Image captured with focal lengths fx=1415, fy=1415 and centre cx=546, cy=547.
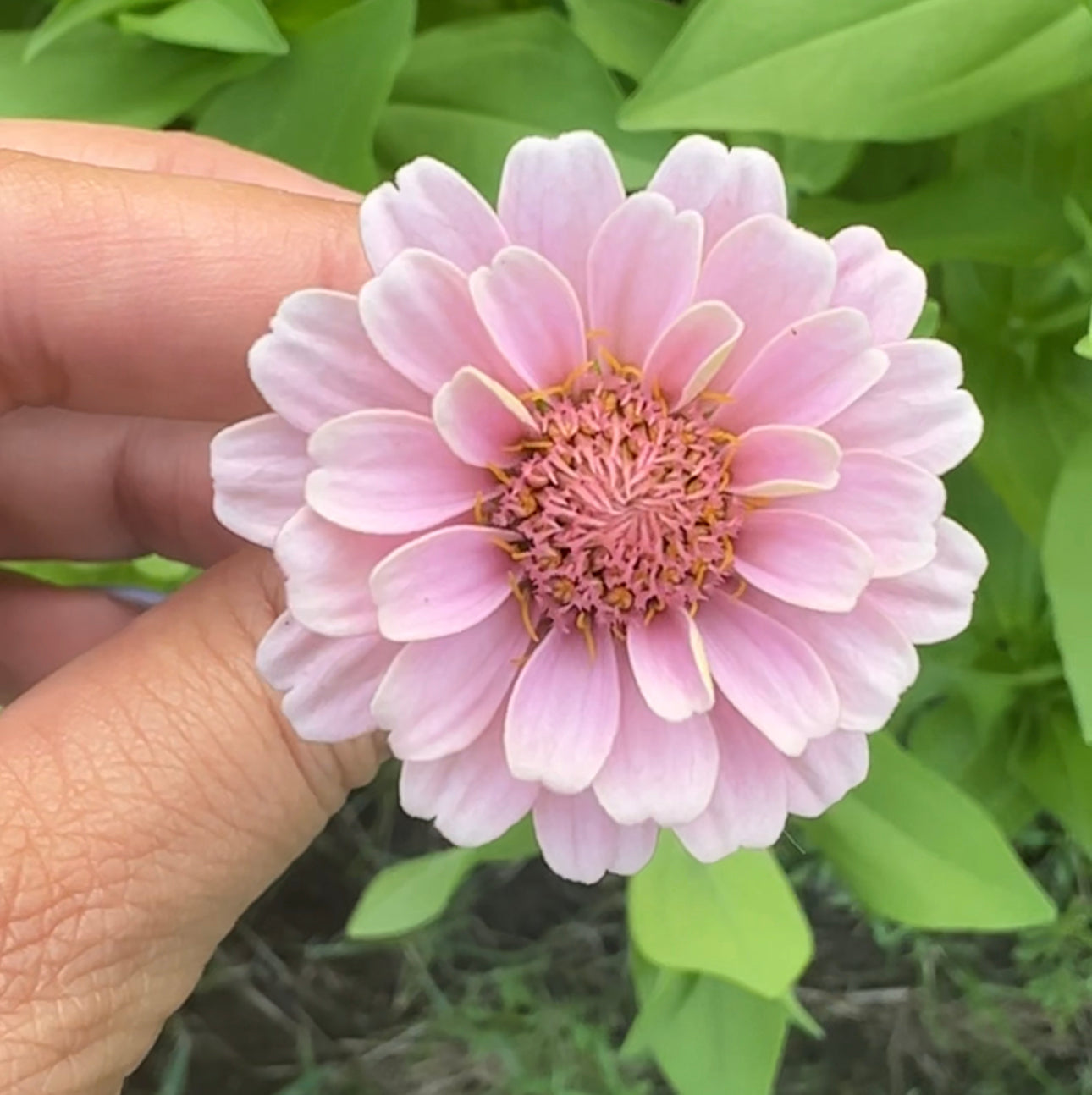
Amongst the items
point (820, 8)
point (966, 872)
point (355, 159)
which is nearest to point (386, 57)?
point (355, 159)

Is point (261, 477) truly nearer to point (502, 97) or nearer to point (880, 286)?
point (880, 286)

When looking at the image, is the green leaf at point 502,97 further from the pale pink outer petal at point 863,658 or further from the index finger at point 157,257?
the pale pink outer petal at point 863,658

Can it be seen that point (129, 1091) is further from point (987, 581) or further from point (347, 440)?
point (347, 440)

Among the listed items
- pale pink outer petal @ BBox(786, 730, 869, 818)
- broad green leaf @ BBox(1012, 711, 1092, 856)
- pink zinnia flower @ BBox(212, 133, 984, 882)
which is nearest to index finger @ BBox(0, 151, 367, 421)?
pink zinnia flower @ BBox(212, 133, 984, 882)

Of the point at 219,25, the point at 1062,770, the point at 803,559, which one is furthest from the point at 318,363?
the point at 1062,770

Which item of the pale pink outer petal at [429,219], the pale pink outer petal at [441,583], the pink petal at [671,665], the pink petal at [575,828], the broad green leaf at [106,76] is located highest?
the pale pink outer petal at [429,219]

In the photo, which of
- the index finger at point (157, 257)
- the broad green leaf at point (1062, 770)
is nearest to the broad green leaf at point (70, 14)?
the index finger at point (157, 257)
